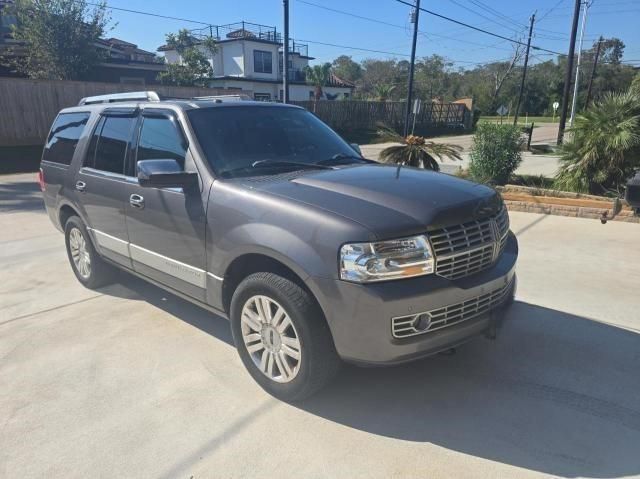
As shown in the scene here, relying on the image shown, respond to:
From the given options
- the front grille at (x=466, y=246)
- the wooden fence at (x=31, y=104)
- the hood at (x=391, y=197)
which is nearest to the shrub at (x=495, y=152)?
the hood at (x=391, y=197)

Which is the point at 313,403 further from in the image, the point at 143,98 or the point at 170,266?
the point at 143,98

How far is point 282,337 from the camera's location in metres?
3.05

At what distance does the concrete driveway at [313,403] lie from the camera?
266cm

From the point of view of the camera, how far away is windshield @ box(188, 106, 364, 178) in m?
3.59

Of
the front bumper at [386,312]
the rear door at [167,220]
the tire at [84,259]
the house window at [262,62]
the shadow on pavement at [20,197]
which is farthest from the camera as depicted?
the house window at [262,62]

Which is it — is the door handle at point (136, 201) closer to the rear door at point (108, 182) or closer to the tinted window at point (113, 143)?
the rear door at point (108, 182)

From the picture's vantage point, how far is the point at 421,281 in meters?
2.68

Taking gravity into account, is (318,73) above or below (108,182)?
above

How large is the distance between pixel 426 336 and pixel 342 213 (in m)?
0.82

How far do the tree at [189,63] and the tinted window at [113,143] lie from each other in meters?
34.1

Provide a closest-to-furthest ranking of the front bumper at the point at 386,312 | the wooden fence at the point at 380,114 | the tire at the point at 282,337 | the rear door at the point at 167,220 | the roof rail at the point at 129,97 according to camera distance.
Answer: the front bumper at the point at 386,312, the tire at the point at 282,337, the rear door at the point at 167,220, the roof rail at the point at 129,97, the wooden fence at the point at 380,114

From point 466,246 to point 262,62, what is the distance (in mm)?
48142

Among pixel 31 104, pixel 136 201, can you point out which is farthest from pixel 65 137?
pixel 31 104

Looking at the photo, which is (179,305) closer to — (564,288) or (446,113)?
(564,288)
